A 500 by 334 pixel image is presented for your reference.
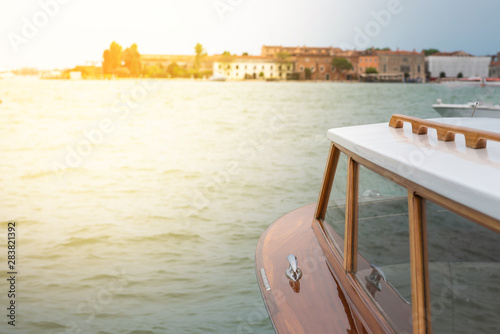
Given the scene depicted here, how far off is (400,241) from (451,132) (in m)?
0.54

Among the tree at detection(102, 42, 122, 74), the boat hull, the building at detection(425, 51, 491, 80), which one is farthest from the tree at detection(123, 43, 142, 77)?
the boat hull

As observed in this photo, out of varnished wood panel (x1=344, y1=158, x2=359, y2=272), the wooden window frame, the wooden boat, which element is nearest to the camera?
the wooden window frame

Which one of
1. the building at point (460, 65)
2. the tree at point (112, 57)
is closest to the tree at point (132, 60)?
the tree at point (112, 57)

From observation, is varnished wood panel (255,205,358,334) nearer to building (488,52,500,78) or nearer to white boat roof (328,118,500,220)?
white boat roof (328,118,500,220)

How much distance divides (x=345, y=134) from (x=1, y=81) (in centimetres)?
15219

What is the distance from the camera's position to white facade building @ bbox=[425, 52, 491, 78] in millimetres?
119188

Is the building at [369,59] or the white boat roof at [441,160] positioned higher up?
the building at [369,59]

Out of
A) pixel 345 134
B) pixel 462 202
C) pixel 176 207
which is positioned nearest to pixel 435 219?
pixel 462 202

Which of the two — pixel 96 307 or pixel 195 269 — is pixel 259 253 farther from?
pixel 195 269

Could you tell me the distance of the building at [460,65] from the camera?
119 meters

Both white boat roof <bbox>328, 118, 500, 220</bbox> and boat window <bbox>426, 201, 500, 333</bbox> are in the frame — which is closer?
white boat roof <bbox>328, 118, 500, 220</bbox>

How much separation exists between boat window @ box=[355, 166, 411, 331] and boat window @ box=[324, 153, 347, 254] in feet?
0.66

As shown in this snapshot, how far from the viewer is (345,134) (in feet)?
9.75

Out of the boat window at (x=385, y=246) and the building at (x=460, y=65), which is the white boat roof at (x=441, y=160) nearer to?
the boat window at (x=385, y=246)
